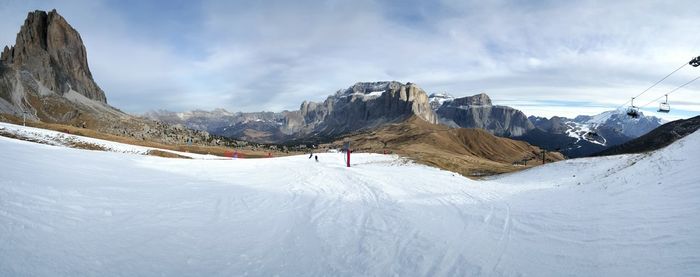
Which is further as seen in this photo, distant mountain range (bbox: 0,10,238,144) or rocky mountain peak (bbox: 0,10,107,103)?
rocky mountain peak (bbox: 0,10,107,103)

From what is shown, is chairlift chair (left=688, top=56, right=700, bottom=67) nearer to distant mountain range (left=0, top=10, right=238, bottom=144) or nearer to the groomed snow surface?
the groomed snow surface

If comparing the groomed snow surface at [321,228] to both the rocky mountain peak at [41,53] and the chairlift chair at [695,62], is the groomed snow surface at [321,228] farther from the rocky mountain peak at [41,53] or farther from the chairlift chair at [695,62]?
the rocky mountain peak at [41,53]

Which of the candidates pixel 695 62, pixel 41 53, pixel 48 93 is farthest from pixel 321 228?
pixel 41 53

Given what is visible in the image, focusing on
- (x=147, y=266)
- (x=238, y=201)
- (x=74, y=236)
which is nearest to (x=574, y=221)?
(x=238, y=201)

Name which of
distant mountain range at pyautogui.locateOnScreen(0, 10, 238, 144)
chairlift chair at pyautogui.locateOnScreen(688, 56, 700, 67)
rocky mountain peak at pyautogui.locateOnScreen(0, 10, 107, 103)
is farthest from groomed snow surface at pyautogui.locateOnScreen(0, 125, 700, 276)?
rocky mountain peak at pyautogui.locateOnScreen(0, 10, 107, 103)

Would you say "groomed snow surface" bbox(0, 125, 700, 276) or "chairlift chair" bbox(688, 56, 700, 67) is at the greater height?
"chairlift chair" bbox(688, 56, 700, 67)

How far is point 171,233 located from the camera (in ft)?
31.2

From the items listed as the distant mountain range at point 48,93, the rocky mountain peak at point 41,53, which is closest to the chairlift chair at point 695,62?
the distant mountain range at point 48,93

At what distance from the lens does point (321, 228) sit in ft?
36.4

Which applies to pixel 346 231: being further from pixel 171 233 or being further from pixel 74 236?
pixel 74 236

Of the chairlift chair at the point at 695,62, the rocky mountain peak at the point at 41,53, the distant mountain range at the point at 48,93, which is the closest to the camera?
the chairlift chair at the point at 695,62

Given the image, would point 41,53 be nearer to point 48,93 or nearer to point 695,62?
point 48,93

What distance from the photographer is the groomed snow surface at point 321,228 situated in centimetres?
778

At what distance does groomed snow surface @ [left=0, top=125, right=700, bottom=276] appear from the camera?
7.78 metres
